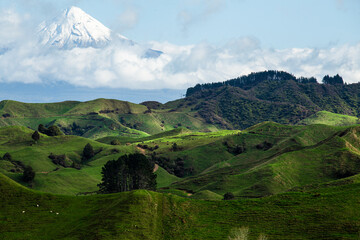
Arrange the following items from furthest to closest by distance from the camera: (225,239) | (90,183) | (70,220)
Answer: (90,183) → (70,220) → (225,239)

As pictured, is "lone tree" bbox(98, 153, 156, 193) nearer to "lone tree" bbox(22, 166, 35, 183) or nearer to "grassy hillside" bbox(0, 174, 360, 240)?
"lone tree" bbox(22, 166, 35, 183)

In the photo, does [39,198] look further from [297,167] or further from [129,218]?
[297,167]

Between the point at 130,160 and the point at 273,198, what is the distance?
247ft

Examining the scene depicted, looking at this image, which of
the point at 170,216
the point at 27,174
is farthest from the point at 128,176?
the point at 170,216

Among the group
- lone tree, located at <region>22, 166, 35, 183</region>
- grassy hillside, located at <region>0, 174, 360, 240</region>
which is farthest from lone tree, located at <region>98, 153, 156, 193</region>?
grassy hillside, located at <region>0, 174, 360, 240</region>

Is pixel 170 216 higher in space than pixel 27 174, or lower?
lower

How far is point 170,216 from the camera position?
87.9 meters

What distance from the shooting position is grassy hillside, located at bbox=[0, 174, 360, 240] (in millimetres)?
76500

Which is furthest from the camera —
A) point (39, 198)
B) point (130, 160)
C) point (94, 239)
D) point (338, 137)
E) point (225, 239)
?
point (338, 137)

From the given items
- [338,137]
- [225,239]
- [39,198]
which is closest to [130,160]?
[39,198]

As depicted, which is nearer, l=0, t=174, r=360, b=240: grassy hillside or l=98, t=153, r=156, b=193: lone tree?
l=0, t=174, r=360, b=240: grassy hillside

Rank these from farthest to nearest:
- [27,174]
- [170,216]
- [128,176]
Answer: [27,174]
[128,176]
[170,216]

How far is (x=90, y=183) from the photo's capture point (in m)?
198

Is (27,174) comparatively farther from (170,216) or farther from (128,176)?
(170,216)
